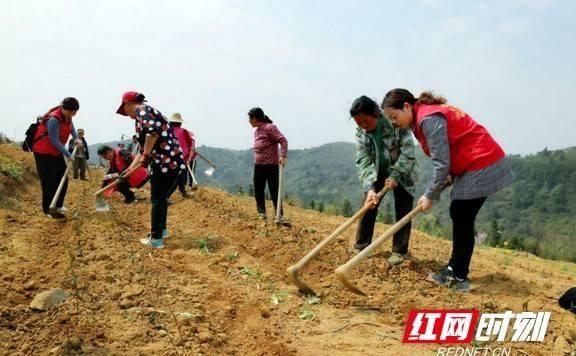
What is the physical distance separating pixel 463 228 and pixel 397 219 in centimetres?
91

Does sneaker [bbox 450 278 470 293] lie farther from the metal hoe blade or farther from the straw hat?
the straw hat

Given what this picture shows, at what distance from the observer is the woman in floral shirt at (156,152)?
4.96 m

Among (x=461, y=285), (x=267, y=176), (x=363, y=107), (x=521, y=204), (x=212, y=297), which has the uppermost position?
(x=363, y=107)

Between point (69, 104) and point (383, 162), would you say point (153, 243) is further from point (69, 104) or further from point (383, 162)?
point (383, 162)

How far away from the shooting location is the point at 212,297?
3727mm

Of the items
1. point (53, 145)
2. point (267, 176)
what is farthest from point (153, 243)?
point (53, 145)

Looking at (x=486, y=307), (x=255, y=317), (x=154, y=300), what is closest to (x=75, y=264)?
(x=154, y=300)

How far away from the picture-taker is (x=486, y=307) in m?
3.66

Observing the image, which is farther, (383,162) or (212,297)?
(383,162)

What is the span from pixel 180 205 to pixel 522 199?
228 ft

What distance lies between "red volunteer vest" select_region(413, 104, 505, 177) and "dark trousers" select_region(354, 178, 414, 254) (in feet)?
3.00

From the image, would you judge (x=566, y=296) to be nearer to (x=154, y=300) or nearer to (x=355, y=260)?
(x=355, y=260)

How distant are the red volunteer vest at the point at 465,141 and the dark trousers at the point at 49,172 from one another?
16.0 ft

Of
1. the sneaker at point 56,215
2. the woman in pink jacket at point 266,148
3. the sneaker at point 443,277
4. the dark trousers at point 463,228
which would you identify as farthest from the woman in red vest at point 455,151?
the sneaker at point 56,215
